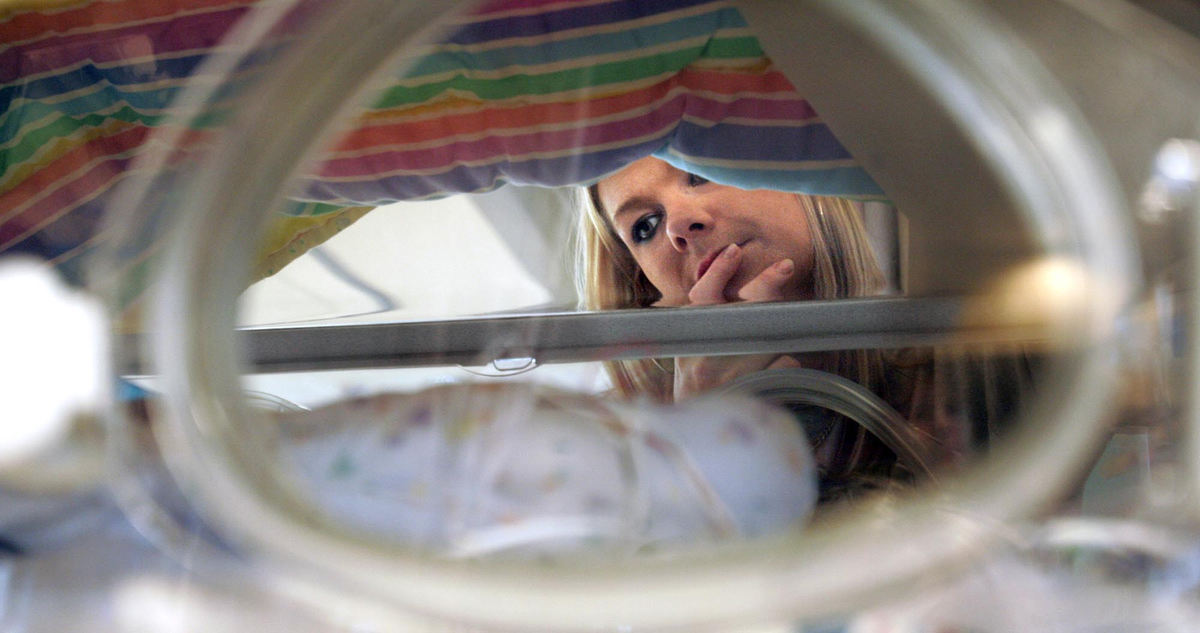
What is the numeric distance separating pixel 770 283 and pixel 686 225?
0.31 feet

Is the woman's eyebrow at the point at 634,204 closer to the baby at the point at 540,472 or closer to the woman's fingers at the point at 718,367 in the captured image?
the woman's fingers at the point at 718,367

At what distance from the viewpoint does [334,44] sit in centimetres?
35

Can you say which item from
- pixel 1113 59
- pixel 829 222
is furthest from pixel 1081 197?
pixel 829 222

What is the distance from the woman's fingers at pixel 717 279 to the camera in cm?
80

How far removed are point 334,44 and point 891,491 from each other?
37 cm

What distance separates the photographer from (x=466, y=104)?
2.01 feet

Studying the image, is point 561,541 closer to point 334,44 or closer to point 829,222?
point 334,44

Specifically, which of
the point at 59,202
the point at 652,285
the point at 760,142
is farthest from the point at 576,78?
the point at 59,202

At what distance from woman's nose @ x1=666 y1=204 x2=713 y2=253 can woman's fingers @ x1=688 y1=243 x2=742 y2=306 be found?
1.2 inches

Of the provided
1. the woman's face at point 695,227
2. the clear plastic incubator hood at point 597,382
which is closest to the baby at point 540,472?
the clear plastic incubator hood at point 597,382

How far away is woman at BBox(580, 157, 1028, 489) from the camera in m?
0.69

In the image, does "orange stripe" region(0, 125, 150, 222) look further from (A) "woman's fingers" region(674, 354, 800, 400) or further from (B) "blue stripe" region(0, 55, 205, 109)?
(A) "woman's fingers" region(674, 354, 800, 400)

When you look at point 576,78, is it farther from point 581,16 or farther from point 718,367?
point 718,367

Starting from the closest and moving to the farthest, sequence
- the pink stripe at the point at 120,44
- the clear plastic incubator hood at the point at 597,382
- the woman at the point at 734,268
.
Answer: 1. the clear plastic incubator hood at the point at 597,382
2. the pink stripe at the point at 120,44
3. the woman at the point at 734,268
